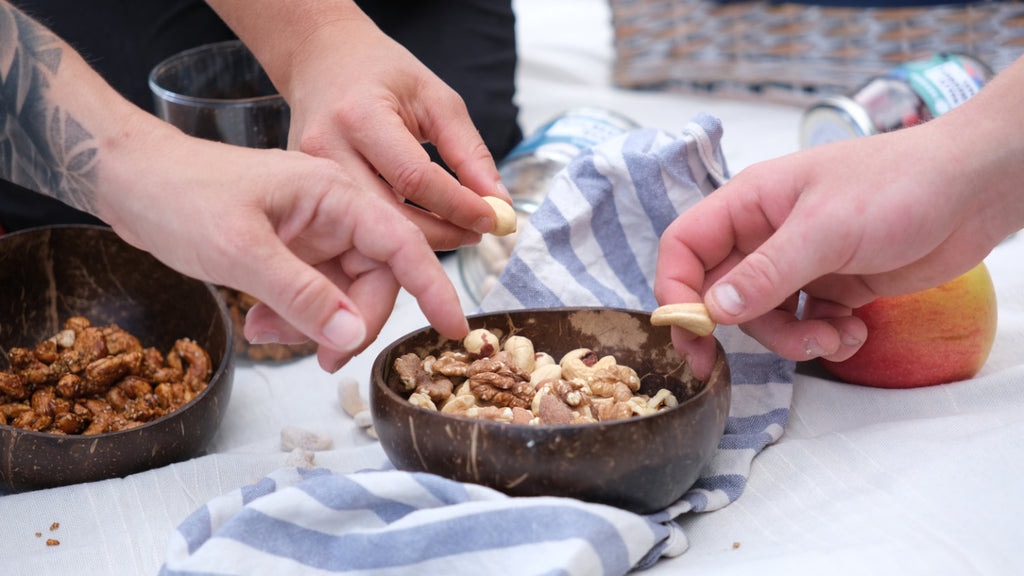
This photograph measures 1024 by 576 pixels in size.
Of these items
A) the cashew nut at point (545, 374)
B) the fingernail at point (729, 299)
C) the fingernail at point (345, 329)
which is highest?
the fingernail at point (729, 299)

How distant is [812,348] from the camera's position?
0.74m

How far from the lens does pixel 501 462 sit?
23.6 inches

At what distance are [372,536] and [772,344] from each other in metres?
0.37

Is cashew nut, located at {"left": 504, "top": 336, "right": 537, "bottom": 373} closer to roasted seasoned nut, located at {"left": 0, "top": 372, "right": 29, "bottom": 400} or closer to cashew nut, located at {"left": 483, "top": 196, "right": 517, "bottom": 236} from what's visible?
cashew nut, located at {"left": 483, "top": 196, "right": 517, "bottom": 236}

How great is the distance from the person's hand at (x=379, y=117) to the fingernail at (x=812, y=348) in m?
0.28

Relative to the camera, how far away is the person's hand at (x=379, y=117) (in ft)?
2.54

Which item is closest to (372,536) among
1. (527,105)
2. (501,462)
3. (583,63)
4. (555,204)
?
(501,462)

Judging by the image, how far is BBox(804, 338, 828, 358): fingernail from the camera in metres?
0.73

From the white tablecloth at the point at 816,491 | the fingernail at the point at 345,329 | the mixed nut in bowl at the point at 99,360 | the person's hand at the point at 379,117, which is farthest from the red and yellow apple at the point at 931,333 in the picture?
the mixed nut in bowl at the point at 99,360

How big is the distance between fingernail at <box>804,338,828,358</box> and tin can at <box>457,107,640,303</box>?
402mm

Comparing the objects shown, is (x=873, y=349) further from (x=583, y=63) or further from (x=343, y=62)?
(x=583, y=63)

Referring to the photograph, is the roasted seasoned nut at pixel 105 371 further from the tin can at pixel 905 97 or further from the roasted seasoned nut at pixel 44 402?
the tin can at pixel 905 97

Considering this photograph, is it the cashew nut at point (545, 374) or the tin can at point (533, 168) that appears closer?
the cashew nut at point (545, 374)

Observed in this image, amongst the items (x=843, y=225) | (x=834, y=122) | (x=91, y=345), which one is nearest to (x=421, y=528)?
(x=843, y=225)
